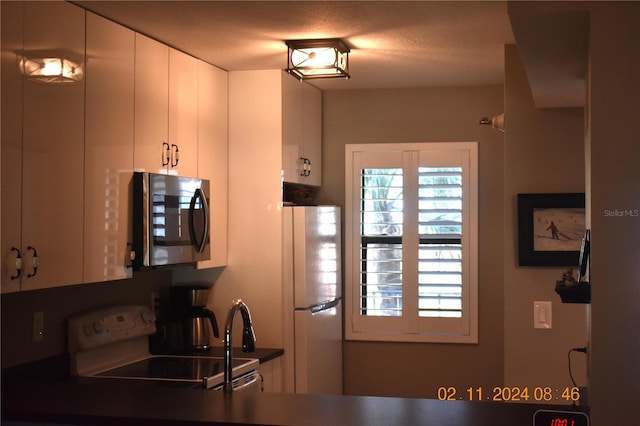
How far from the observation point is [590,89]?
2.47m

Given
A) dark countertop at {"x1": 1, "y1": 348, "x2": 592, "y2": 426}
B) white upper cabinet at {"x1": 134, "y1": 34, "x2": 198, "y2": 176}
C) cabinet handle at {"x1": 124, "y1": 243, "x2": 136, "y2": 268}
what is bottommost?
dark countertop at {"x1": 1, "y1": 348, "x2": 592, "y2": 426}

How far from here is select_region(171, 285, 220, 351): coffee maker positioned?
4520 millimetres

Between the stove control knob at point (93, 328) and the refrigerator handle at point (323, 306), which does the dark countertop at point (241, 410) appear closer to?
the stove control knob at point (93, 328)

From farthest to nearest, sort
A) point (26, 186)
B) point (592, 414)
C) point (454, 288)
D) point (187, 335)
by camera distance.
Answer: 1. point (454, 288)
2. point (187, 335)
3. point (26, 186)
4. point (592, 414)

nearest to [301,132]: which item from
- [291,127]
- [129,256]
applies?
[291,127]

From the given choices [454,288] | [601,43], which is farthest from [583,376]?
[601,43]

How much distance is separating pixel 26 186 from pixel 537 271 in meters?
2.49

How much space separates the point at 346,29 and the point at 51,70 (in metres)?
1.37

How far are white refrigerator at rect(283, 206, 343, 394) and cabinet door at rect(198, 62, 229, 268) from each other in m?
0.39

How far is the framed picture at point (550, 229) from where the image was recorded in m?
3.96

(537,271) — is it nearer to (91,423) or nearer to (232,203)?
(232,203)

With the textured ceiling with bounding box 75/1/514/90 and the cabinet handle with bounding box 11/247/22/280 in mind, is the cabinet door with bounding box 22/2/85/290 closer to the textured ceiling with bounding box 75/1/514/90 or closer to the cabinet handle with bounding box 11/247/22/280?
the cabinet handle with bounding box 11/247/22/280

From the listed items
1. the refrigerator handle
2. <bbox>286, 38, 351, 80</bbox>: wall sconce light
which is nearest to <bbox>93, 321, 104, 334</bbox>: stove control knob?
the refrigerator handle

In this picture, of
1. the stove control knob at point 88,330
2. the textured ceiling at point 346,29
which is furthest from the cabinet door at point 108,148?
the stove control knob at point 88,330
